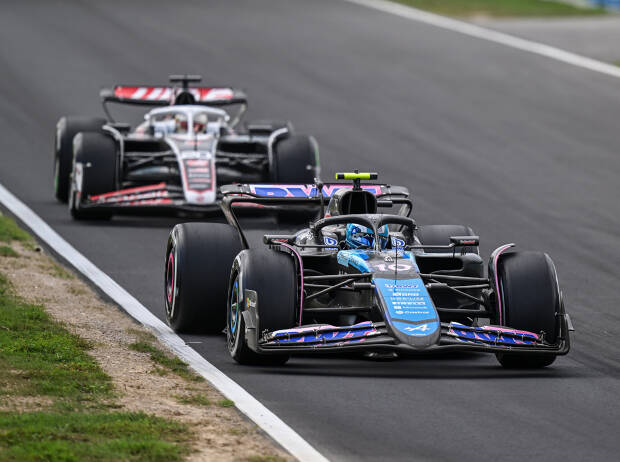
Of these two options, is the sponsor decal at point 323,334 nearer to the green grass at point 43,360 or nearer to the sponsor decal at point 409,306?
the sponsor decal at point 409,306

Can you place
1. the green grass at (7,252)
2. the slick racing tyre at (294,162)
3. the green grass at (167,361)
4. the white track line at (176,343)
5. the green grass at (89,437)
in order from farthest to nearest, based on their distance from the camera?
the slick racing tyre at (294,162)
the green grass at (7,252)
the green grass at (167,361)
the white track line at (176,343)
the green grass at (89,437)

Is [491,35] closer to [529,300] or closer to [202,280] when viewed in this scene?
[202,280]

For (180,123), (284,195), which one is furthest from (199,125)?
(284,195)

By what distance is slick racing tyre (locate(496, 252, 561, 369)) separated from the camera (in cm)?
1221

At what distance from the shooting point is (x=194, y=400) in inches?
420

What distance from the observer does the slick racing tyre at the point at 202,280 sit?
13312 mm

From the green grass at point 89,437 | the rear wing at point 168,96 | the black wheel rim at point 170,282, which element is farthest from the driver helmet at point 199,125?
the green grass at point 89,437

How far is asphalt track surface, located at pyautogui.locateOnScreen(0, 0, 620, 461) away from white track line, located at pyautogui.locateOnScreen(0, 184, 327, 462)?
144 mm

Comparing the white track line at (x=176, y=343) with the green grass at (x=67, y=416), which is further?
the white track line at (x=176, y=343)

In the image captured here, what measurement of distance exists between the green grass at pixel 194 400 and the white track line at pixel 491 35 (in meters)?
26.1

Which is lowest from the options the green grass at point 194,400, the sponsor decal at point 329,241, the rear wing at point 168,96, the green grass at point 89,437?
the green grass at point 89,437

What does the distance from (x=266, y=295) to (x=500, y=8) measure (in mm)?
34368

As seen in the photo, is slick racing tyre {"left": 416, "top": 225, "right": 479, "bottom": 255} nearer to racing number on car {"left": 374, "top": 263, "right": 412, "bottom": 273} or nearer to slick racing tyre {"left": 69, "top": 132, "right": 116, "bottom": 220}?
→ racing number on car {"left": 374, "top": 263, "right": 412, "bottom": 273}

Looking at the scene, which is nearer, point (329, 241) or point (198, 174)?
point (329, 241)
